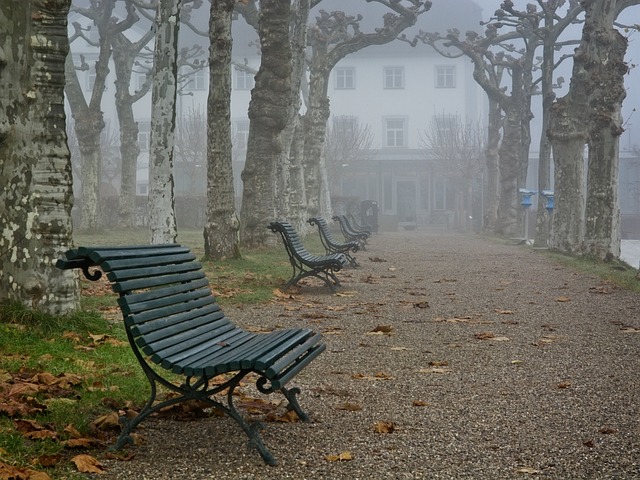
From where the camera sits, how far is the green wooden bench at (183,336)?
15.4 feet

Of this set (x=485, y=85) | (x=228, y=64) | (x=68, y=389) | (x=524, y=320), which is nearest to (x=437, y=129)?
(x=485, y=85)

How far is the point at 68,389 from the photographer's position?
578 centimetres

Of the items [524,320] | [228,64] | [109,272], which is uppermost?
Answer: [228,64]

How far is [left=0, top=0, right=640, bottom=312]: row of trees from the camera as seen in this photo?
7727mm

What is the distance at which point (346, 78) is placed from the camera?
6919 cm

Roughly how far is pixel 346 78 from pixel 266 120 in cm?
5054

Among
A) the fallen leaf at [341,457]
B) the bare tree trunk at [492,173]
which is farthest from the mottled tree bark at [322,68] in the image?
the fallen leaf at [341,457]

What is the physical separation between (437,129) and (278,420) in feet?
203

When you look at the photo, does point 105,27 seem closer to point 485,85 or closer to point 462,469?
point 485,85

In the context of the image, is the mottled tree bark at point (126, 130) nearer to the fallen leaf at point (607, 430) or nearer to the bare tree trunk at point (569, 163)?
the bare tree trunk at point (569, 163)

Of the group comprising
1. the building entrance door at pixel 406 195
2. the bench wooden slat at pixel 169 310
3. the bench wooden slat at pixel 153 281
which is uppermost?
the bench wooden slat at pixel 153 281

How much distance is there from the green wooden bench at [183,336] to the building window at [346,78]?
210 feet

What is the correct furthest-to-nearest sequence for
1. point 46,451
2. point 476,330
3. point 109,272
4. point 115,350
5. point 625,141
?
point 625,141, point 476,330, point 115,350, point 109,272, point 46,451

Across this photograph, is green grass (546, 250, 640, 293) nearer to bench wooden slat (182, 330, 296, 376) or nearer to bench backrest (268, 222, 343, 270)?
bench backrest (268, 222, 343, 270)
